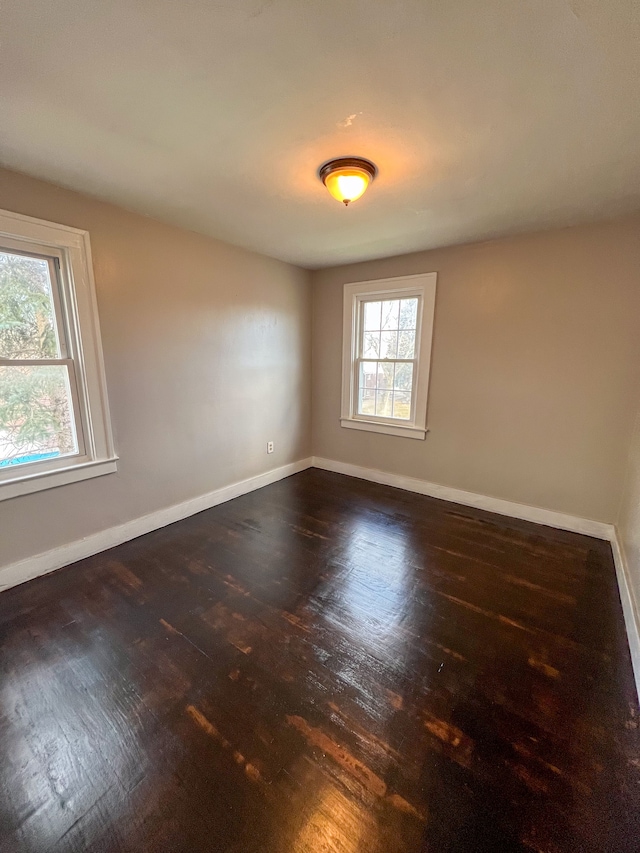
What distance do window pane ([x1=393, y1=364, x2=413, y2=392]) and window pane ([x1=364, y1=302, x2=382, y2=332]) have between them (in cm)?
53

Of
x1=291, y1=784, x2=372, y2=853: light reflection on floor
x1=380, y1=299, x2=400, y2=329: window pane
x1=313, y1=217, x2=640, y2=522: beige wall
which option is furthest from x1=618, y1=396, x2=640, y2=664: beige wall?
x1=380, y1=299, x2=400, y2=329: window pane

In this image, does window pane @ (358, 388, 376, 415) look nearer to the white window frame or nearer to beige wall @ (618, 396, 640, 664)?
beige wall @ (618, 396, 640, 664)

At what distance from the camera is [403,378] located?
12.2 ft

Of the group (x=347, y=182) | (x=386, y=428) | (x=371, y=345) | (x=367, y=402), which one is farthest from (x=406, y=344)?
(x=347, y=182)

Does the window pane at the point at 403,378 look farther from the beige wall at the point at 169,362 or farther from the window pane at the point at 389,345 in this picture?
the beige wall at the point at 169,362

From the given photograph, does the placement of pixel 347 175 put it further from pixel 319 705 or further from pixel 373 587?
pixel 319 705

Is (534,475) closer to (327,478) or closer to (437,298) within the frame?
(437,298)

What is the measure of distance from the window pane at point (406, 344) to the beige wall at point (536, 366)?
28 cm

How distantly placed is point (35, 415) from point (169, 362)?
3.18 feet

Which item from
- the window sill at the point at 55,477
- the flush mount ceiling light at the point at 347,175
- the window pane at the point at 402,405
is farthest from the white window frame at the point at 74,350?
the window pane at the point at 402,405

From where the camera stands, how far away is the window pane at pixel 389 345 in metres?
3.71

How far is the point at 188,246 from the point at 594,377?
342 centimetres

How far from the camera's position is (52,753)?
1254mm

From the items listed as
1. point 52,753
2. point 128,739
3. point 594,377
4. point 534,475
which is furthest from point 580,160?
point 52,753
